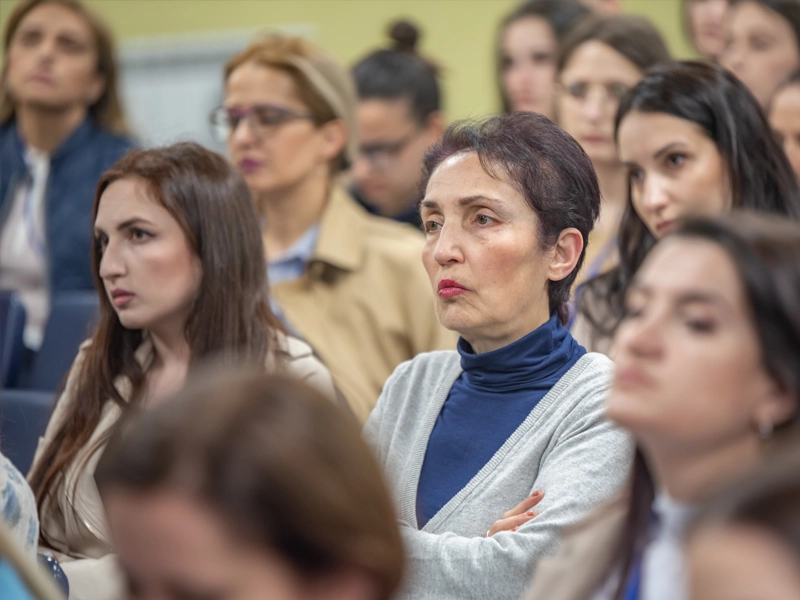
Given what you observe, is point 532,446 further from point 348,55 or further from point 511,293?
point 348,55

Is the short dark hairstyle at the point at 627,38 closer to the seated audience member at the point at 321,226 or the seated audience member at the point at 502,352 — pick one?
the seated audience member at the point at 321,226

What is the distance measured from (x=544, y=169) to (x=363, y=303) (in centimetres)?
126

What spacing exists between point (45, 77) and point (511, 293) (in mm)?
2264

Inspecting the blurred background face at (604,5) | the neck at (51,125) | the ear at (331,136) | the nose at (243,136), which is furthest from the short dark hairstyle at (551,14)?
the neck at (51,125)

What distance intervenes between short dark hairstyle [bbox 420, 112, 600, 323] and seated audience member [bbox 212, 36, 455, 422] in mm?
1045

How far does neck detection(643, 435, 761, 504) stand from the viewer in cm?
111

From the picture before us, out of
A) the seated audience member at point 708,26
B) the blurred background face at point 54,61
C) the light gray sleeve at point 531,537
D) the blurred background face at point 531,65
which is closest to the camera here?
the light gray sleeve at point 531,537

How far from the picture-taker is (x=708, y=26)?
3.77 metres

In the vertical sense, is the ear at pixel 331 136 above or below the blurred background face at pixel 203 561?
above

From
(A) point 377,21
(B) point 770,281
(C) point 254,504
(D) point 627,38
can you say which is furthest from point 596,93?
(A) point 377,21

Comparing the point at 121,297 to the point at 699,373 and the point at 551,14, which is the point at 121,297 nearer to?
the point at 699,373

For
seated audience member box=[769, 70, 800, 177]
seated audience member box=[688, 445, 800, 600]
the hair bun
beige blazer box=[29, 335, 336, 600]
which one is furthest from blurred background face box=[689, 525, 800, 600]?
the hair bun

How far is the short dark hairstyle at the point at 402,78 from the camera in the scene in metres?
3.88

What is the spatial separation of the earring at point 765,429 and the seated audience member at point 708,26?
2.71 metres
